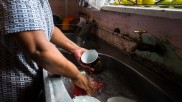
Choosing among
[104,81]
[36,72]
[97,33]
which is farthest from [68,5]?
[36,72]

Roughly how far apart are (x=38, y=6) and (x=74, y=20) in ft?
7.07

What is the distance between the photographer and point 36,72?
939mm

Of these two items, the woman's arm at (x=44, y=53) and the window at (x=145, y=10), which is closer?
the woman's arm at (x=44, y=53)

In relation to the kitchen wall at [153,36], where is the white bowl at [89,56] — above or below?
below

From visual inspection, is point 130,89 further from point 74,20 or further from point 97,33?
point 74,20

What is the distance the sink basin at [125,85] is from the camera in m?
0.96

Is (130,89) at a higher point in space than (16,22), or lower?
lower

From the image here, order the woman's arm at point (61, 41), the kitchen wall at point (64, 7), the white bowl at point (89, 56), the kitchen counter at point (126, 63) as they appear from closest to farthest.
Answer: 1. the kitchen counter at point (126, 63)
2. the white bowl at point (89, 56)
3. the woman's arm at point (61, 41)
4. the kitchen wall at point (64, 7)

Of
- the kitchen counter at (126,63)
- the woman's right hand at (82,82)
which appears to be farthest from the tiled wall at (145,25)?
the woman's right hand at (82,82)

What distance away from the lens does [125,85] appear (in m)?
1.23

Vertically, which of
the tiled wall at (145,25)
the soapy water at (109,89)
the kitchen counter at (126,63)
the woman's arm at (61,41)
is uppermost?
the tiled wall at (145,25)

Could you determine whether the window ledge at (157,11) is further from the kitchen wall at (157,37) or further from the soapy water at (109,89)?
the soapy water at (109,89)

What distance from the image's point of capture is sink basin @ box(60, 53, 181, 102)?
955 mm

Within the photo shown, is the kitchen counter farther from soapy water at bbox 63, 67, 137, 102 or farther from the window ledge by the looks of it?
the window ledge
